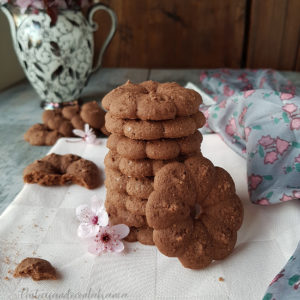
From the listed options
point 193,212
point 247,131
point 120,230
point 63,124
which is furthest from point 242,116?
point 63,124

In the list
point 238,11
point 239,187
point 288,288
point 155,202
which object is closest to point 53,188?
point 155,202

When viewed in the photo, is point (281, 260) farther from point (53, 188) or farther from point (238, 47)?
point (238, 47)

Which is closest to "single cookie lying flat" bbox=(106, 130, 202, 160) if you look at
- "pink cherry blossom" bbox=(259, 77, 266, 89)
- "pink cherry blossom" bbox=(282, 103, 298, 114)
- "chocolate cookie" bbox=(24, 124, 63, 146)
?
"pink cherry blossom" bbox=(282, 103, 298, 114)

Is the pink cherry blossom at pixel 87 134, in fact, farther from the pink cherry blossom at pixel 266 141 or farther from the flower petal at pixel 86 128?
the pink cherry blossom at pixel 266 141

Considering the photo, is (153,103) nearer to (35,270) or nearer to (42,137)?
(35,270)

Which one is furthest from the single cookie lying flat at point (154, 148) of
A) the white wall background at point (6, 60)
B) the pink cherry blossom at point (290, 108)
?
the white wall background at point (6, 60)
